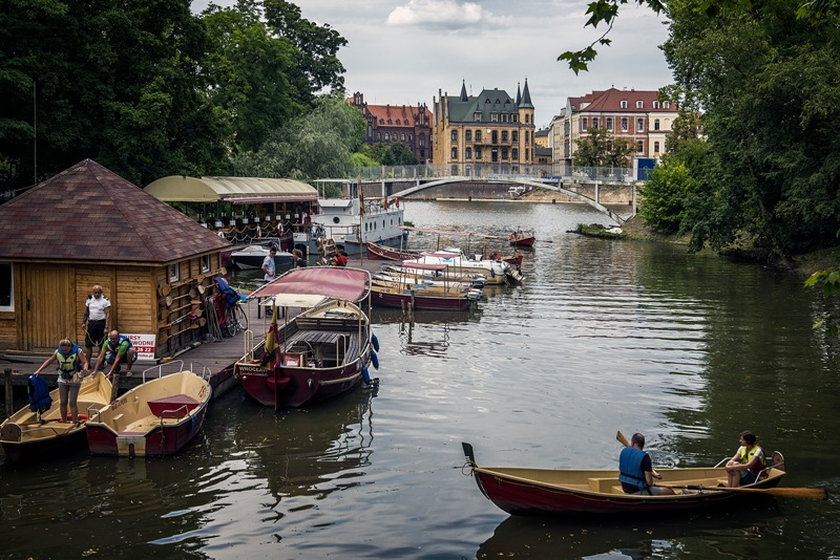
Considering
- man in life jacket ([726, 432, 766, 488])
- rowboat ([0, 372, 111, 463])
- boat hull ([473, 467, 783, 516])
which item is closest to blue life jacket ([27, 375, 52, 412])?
rowboat ([0, 372, 111, 463])

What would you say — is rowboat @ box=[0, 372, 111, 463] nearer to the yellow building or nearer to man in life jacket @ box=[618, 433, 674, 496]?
man in life jacket @ box=[618, 433, 674, 496]

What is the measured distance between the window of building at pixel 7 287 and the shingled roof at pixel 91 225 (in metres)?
0.70

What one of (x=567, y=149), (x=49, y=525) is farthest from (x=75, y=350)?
(x=567, y=149)

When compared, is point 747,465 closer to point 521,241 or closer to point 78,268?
point 78,268

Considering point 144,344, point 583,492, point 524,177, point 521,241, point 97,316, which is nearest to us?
point 583,492

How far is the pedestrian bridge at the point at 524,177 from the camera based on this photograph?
87.4 meters

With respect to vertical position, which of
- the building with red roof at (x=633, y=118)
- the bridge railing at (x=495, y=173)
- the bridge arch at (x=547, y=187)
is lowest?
the bridge arch at (x=547, y=187)

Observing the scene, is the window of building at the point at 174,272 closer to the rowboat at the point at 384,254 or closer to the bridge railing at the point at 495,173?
the rowboat at the point at 384,254

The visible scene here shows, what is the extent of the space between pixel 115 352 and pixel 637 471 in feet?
38.6

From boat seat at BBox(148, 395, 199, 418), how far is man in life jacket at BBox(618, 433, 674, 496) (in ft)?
29.6

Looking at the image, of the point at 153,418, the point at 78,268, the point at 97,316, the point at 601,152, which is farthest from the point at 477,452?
the point at 601,152

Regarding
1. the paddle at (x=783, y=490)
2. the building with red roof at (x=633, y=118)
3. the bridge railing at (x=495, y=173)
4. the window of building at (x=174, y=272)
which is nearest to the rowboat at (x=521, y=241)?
the bridge railing at (x=495, y=173)

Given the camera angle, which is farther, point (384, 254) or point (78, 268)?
point (384, 254)

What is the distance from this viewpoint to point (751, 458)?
1575 centimetres
